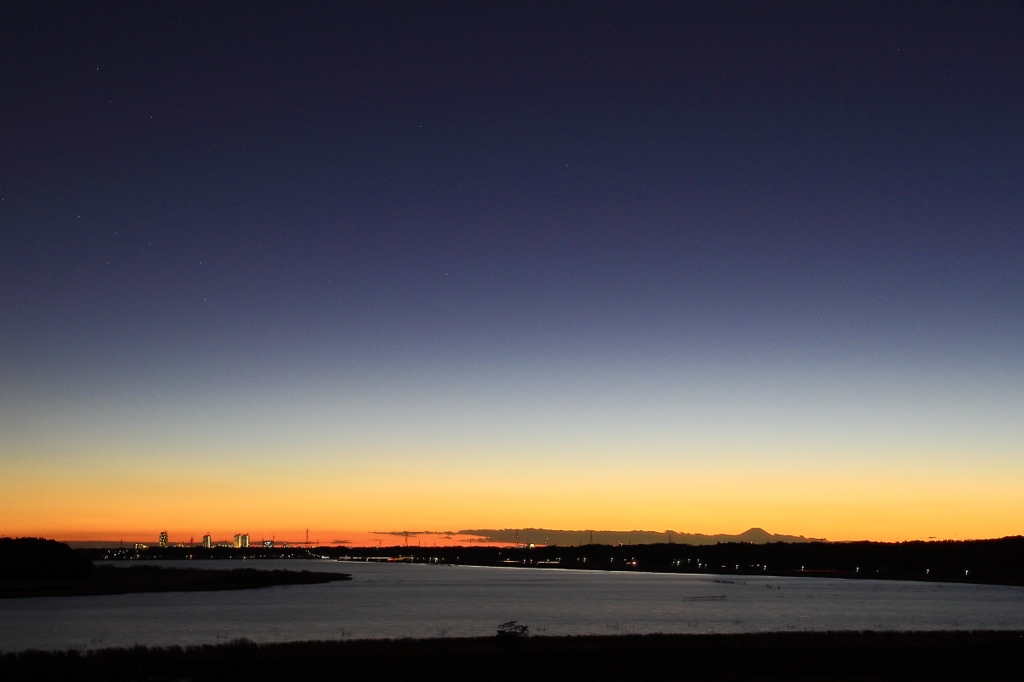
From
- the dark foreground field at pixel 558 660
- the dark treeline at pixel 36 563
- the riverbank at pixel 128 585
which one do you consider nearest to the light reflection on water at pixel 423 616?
the riverbank at pixel 128 585

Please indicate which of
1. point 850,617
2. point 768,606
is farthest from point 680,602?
point 850,617

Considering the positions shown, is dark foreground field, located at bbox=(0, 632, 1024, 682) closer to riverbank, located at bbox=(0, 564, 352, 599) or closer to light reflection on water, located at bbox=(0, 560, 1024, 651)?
light reflection on water, located at bbox=(0, 560, 1024, 651)

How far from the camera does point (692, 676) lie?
84.1ft

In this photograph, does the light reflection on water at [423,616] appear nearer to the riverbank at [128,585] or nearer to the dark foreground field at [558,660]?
the riverbank at [128,585]

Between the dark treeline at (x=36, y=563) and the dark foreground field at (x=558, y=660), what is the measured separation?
78.5 m

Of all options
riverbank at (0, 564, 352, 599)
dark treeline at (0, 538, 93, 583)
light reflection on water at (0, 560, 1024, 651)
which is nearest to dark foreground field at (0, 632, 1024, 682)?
light reflection on water at (0, 560, 1024, 651)

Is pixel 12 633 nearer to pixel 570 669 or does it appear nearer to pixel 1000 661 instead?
pixel 570 669

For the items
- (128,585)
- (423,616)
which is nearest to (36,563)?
(128,585)

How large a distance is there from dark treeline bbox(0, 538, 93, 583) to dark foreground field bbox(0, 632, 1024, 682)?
257 feet

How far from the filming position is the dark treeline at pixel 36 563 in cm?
10006

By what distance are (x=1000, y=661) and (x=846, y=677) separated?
7092mm

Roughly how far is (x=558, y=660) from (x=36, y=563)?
303ft

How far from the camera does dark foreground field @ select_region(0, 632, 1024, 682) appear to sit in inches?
1021

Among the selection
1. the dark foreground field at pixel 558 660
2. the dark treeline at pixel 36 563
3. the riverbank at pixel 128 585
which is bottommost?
the riverbank at pixel 128 585
